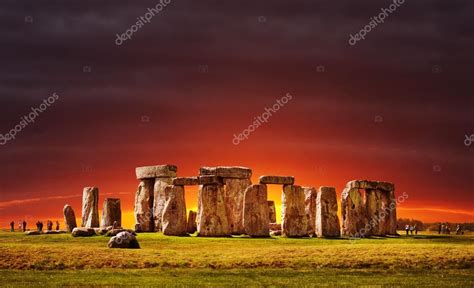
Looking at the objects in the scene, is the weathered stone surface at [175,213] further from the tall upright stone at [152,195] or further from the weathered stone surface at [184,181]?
the tall upright stone at [152,195]

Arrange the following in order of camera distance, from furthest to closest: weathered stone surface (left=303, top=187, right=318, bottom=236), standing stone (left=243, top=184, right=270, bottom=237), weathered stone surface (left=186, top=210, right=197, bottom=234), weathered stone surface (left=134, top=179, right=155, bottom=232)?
weathered stone surface (left=134, top=179, right=155, bottom=232), weathered stone surface (left=186, top=210, right=197, bottom=234), weathered stone surface (left=303, top=187, right=318, bottom=236), standing stone (left=243, top=184, right=270, bottom=237)

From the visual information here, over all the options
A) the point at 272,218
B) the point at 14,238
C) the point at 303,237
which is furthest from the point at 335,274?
the point at 272,218

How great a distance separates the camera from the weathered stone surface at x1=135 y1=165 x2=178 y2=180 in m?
49.5

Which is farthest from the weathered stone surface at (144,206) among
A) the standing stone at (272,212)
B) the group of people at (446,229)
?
the group of people at (446,229)

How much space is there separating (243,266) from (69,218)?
24.4 m

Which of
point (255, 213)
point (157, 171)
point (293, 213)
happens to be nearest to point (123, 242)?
point (255, 213)

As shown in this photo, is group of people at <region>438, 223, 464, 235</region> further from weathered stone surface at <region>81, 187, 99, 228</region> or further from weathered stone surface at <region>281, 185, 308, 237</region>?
weathered stone surface at <region>81, 187, 99, 228</region>

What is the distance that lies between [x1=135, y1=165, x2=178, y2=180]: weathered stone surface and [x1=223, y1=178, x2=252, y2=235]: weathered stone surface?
4.77m

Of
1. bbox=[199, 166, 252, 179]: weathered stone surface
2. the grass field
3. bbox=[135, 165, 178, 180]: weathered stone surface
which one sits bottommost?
the grass field

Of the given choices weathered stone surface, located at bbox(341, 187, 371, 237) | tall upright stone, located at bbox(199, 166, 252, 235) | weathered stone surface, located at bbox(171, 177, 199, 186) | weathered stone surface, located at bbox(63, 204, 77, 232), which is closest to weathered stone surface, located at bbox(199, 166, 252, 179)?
tall upright stone, located at bbox(199, 166, 252, 235)

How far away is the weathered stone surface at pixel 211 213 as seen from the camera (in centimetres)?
4331

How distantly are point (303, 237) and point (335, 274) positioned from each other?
16332 mm

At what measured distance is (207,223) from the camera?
4338 centimetres

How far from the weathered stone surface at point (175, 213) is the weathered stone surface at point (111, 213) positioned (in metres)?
6.09
